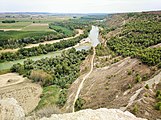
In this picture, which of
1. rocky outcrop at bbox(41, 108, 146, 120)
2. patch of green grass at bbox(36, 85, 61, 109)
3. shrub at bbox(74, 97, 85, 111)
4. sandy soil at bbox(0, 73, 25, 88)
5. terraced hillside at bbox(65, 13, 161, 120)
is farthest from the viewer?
sandy soil at bbox(0, 73, 25, 88)

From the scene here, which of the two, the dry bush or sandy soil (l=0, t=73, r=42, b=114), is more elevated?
the dry bush

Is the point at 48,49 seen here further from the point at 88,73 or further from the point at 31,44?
the point at 88,73

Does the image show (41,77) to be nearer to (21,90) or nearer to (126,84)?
(21,90)

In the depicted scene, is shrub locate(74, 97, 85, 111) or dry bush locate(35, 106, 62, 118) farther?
shrub locate(74, 97, 85, 111)

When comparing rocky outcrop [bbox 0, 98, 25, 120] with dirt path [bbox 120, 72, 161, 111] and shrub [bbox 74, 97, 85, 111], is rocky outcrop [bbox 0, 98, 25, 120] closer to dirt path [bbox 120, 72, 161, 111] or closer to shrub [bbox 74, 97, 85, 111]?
shrub [bbox 74, 97, 85, 111]

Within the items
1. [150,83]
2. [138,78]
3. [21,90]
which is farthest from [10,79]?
[150,83]

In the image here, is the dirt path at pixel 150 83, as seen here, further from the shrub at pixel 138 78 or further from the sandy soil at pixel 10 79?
the sandy soil at pixel 10 79

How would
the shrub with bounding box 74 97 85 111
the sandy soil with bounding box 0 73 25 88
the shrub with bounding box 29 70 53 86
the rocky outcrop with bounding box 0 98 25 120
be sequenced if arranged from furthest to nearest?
the sandy soil with bounding box 0 73 25 88, the shrub with bounding box 29 70 53 86, the shrub with bounding box 74 97 85 111, the rocky outcrop with bounding box 0 98 25 120

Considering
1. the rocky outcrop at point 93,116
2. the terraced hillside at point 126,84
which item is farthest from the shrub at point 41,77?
the rocky outcrop at point 93,116

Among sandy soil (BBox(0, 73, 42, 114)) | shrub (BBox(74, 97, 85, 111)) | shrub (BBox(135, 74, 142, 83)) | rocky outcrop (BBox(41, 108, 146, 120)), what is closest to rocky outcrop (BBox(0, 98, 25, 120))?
rocky outcrop (BBox(41, 108, 146, 120))
